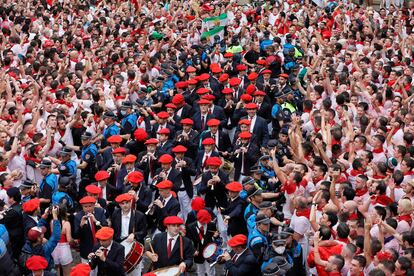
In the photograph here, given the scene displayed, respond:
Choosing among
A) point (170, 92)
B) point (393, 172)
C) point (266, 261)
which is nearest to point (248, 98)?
point (170, 92)

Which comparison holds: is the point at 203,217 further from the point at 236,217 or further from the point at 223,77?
the point at 223,77

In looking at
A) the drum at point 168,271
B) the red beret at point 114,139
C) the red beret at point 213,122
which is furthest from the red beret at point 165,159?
Result: the drum at point 168,271

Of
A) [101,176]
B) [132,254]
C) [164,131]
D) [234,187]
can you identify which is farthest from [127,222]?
[164,131]

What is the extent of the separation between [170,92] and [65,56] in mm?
3236

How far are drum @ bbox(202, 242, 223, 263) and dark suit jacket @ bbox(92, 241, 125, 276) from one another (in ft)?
3.67

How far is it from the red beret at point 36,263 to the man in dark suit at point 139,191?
222cm

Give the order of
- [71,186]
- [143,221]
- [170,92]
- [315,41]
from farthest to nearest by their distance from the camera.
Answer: [315,41] → [170,92] → [71,186] → [143,221]

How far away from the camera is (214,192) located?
1034cm

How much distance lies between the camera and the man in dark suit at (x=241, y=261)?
7980mm

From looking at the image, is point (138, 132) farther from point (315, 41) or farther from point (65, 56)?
point (315, 41)

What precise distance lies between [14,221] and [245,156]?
4.29 metres

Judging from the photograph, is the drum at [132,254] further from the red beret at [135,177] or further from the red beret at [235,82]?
the red beret at [235,82]

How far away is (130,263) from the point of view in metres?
8.52

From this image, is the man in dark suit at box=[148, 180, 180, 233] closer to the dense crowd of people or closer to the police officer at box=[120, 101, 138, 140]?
the dense crowd of people
